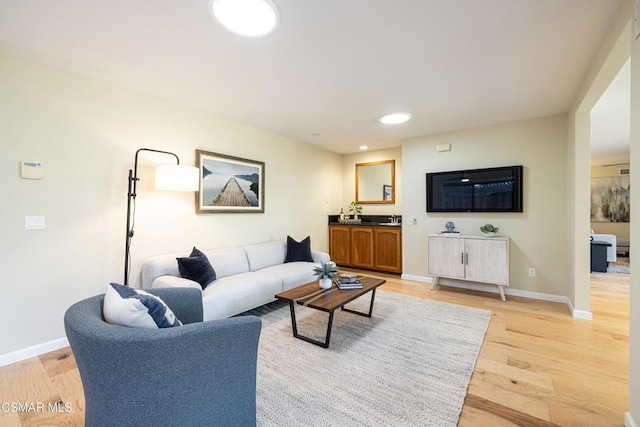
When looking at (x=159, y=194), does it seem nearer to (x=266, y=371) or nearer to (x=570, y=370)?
(x=266, y=371)

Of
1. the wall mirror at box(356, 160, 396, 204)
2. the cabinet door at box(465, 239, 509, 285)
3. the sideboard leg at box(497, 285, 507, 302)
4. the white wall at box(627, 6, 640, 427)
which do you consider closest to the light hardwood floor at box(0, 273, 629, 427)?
the white wall at box(627, 6, 640, 427)

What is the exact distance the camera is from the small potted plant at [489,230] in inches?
158

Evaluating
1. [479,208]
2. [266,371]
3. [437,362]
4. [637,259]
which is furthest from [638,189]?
[479,208]

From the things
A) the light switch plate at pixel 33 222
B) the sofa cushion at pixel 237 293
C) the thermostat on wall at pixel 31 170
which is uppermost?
the thermostat on wall at pixel 31 170

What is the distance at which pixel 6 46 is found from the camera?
83.8 inches

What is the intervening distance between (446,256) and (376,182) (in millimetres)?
2233

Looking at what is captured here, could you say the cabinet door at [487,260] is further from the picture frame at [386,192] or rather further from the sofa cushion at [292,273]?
the sofa cushion at [292,273]

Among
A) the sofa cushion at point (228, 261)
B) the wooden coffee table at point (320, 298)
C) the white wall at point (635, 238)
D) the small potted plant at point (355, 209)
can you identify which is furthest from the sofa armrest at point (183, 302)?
the small potted plant at point (355, 209)

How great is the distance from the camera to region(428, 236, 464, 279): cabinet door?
4010 millimetres

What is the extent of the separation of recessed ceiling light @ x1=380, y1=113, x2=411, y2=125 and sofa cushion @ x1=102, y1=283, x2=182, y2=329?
3282 mm

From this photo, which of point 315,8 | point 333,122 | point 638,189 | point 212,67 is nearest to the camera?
point 638,189

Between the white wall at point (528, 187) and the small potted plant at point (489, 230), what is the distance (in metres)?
0.10

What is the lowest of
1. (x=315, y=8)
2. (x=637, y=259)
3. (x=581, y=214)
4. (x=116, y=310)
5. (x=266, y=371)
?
(x=266, y=371)

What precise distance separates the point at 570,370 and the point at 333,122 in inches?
138
